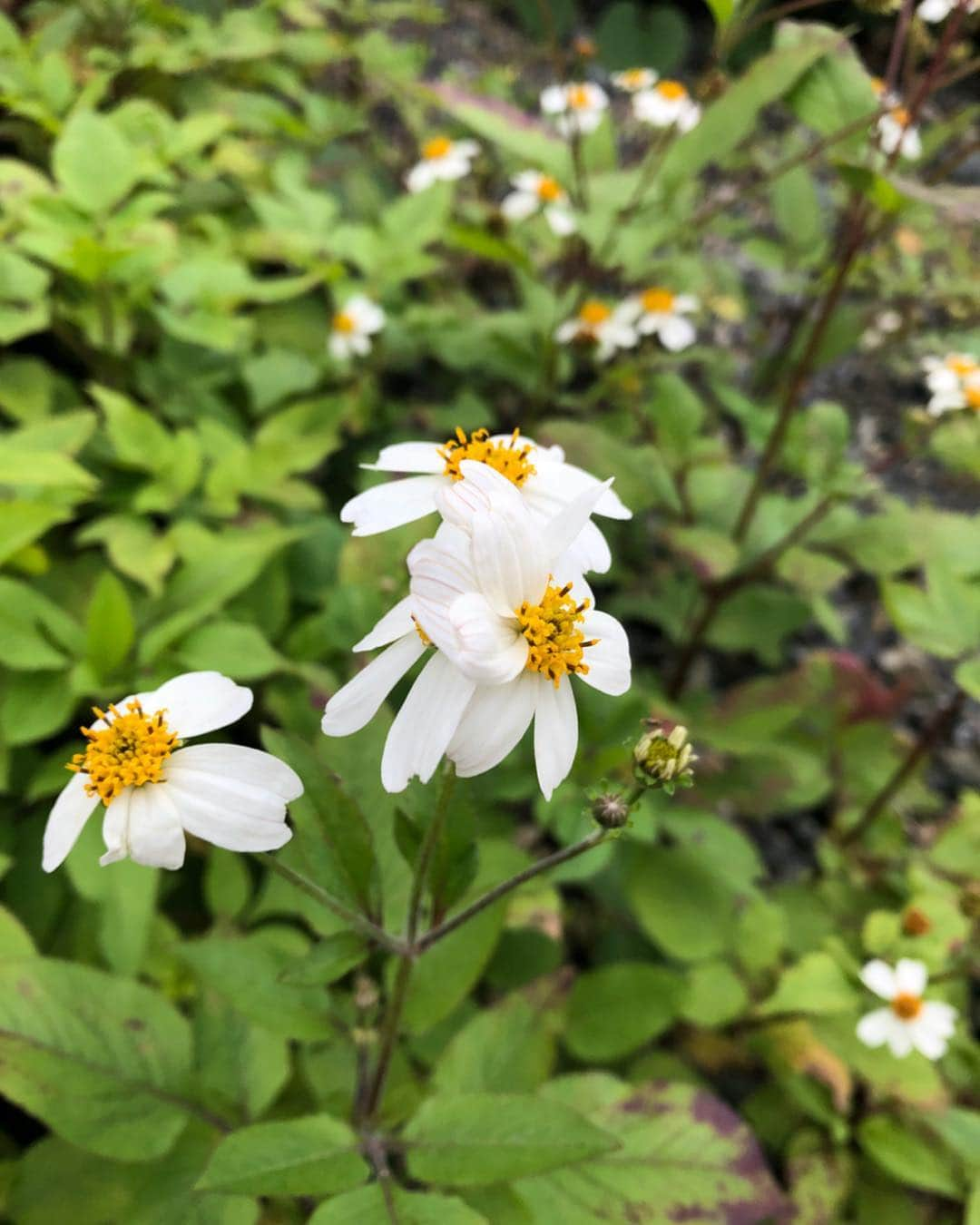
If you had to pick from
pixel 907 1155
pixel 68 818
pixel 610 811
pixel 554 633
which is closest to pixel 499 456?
pixel 554 633

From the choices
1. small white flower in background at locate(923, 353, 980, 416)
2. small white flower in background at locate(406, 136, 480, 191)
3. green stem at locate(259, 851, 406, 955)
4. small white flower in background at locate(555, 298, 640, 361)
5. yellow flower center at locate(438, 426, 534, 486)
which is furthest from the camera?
small white flower in background at locate(406, 136, 480, 191)

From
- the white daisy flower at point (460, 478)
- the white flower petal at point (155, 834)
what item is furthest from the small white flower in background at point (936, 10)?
the white flower petal at point (155, 834)

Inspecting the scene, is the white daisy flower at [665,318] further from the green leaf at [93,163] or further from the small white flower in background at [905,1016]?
the small white flower in background at [905,1016]

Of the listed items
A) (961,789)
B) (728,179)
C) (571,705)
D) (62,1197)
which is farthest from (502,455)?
(728,179)

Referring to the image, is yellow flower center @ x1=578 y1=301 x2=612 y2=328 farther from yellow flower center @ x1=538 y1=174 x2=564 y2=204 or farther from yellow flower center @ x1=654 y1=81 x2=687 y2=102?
yellow flower center @ x1=654 y1=81 x2=687 y2=102

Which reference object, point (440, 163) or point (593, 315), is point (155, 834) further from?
point (440, 163)

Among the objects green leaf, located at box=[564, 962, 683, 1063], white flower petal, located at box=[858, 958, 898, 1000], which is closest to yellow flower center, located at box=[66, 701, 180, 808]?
green leaf, located at box=[564, 962, 683, 1063]

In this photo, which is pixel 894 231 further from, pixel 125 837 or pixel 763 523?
pixel 125 837
